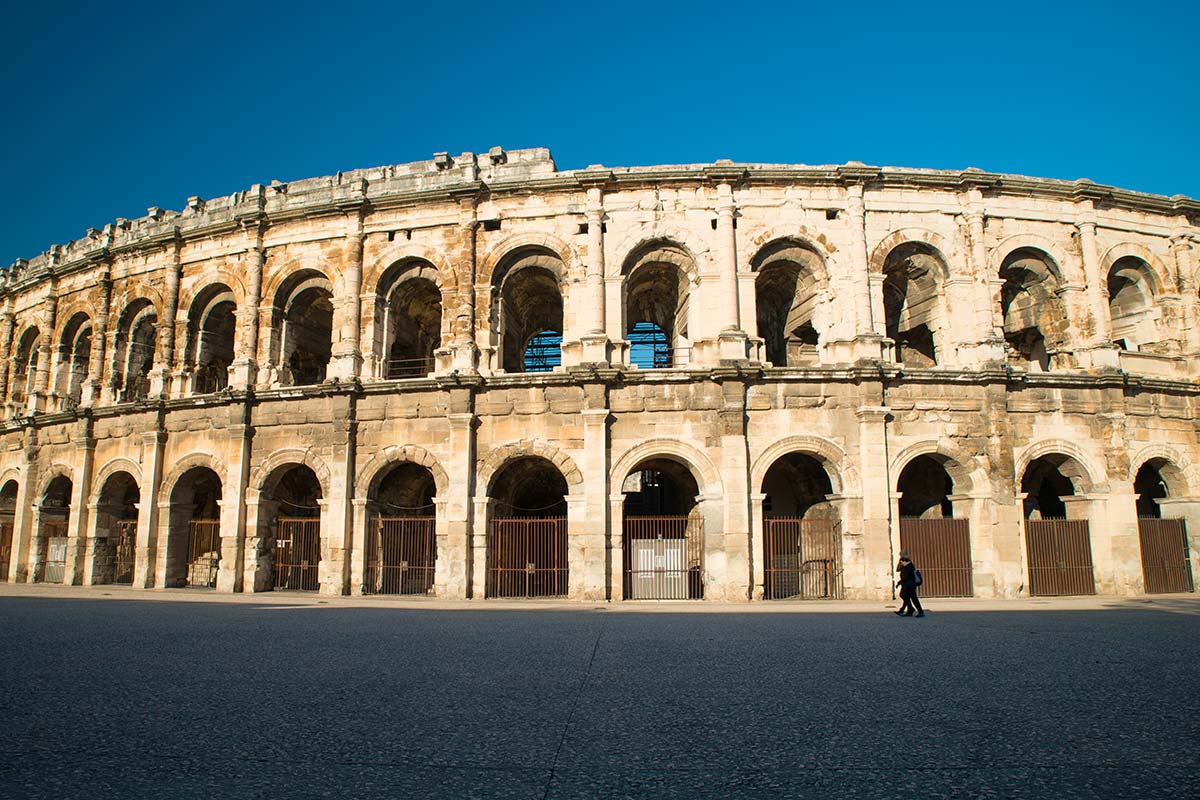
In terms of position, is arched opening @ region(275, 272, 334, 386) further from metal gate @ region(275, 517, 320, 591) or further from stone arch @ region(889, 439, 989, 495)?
stone arch @ region(889, 439, 989, 495)

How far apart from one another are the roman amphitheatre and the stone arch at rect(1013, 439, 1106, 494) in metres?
0.05

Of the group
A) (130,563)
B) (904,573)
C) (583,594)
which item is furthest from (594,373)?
(130,563)

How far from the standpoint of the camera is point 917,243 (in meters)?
16.8

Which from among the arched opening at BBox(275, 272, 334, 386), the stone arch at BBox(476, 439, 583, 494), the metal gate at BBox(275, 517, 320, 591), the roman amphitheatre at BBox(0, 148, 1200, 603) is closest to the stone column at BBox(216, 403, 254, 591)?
the roman amphitheatre at BBox(0, 148, 1200, 603)

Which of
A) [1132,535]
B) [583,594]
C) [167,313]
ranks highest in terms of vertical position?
[167,313]

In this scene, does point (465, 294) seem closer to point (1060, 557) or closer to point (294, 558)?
point (294, 558)

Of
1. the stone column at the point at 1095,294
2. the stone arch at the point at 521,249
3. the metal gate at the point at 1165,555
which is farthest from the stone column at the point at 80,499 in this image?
the metal gate at the point at 1165,555

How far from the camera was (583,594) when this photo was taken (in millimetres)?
14945

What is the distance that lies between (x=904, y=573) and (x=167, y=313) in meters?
18.8

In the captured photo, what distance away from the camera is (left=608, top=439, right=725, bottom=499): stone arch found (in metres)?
15.1

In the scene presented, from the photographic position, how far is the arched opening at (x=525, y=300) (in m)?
17.2

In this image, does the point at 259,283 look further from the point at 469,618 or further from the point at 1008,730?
the point at 1008,730

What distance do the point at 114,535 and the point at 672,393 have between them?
51.4 feet

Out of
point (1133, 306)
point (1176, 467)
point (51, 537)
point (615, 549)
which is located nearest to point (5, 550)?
point (51, 537)
